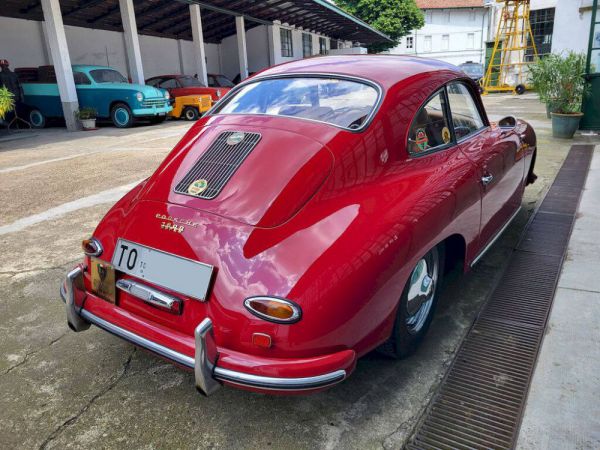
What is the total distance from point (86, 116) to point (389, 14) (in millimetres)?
30263

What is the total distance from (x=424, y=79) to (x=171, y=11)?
19458mm

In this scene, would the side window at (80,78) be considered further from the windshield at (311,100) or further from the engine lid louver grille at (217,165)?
the engine lid louver grille at (217,165)

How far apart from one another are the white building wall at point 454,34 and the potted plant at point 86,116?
42.1 m

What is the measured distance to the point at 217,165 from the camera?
2.38m

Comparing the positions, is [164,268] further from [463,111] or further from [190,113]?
[190,113]

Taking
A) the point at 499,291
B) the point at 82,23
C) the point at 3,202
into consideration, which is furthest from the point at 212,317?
the point at 82,23

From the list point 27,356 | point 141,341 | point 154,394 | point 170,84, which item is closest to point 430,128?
point 141,341

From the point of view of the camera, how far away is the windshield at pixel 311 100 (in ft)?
8.25

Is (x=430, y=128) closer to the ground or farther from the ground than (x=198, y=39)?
closer to the ground

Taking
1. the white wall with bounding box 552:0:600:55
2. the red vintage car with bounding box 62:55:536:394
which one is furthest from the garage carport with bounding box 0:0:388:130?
the red vintage car with bounding box 62:55:536:394

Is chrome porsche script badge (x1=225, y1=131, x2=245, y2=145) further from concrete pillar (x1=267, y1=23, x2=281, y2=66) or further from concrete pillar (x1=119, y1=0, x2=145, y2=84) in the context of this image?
concrete pillar (x1=267, y1=23, x2=281, y2=66)

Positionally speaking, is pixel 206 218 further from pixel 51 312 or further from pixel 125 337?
pixel 51 312

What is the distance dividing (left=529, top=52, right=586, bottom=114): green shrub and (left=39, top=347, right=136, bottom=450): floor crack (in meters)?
9.09

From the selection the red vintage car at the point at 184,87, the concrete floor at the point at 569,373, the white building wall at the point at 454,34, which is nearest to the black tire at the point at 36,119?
A: the red vintage car at the point at 184,87
